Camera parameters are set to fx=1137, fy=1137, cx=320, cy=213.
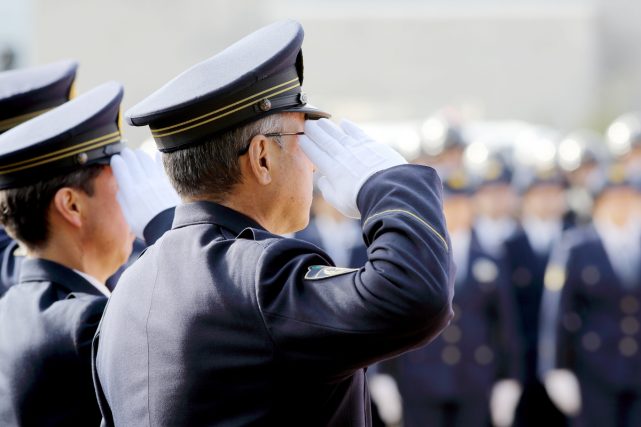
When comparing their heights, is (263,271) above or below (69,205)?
above

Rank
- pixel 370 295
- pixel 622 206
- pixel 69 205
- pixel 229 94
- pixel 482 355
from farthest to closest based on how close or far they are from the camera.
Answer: pixel 622 206 < pixel 482 355 < pixel 69 205 < pixel 229 94 < pixel 370 295

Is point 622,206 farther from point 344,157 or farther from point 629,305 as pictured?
point 344,157

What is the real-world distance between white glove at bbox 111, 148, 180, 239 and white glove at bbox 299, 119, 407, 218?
0.56m

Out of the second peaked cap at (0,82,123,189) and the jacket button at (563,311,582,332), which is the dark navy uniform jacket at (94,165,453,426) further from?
the jacket button at (563,311,582,332)

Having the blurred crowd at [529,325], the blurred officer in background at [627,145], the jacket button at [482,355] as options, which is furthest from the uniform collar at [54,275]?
the blurred officer in background at [627,145]

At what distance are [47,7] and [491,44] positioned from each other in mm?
11524

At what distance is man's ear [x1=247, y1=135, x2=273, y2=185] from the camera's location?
224 centimetres

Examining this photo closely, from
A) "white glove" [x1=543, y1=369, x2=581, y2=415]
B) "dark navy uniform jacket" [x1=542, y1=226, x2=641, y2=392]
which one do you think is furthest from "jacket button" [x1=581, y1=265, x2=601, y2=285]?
"white glove" [x1=543, y1=369, x2=581, y2=415]

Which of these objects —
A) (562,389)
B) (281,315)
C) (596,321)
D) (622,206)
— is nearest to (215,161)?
(281,315)

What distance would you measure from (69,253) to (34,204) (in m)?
0.15

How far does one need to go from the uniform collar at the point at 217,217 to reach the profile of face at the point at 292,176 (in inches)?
3.1

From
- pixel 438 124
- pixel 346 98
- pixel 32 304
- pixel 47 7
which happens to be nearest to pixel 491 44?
pixel 346 98

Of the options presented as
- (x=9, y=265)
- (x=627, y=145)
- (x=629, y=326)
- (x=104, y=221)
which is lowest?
(x=629, y=326)

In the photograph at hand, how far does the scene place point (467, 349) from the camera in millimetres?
6992
